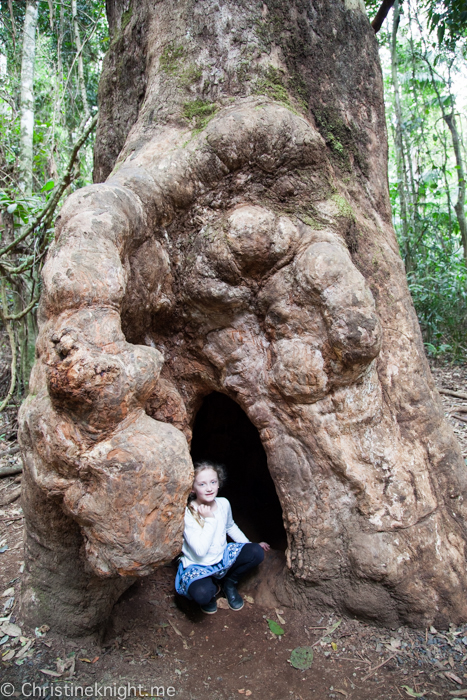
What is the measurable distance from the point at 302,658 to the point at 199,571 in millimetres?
674

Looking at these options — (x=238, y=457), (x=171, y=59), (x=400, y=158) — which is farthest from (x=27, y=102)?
(x=400, y=158)

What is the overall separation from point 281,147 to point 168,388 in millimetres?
1411

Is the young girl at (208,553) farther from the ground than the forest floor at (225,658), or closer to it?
farther from the ground

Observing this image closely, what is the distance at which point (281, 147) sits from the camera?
99.3 inches

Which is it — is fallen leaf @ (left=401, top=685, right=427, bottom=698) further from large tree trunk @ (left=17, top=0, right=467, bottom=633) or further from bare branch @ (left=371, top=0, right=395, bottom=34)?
bare branch @ (left=371, top=0, right=395, bottom=34)

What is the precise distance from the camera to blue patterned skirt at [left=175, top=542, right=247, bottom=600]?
266 cm

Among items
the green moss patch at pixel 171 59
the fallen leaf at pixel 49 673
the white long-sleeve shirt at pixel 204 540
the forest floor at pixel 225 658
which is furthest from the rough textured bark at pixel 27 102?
the fallen leaf at pixel 49 673

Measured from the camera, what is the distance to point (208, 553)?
2730 mm

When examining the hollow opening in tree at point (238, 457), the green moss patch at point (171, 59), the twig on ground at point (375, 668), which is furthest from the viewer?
the hollow opening in tree at point (238, 457)

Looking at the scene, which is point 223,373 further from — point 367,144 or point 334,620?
point 367,144

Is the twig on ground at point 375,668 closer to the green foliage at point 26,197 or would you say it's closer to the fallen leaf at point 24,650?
the fallen leaf at point 24,650

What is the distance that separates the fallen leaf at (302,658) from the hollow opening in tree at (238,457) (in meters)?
1.21

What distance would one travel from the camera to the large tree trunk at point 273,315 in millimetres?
2264

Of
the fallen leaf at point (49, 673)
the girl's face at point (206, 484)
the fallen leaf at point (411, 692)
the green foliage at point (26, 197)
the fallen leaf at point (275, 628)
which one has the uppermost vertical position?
the green foliage at point (26, 197)
